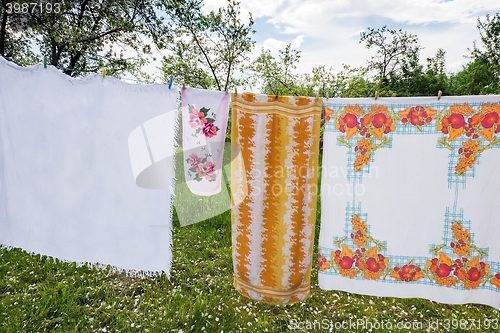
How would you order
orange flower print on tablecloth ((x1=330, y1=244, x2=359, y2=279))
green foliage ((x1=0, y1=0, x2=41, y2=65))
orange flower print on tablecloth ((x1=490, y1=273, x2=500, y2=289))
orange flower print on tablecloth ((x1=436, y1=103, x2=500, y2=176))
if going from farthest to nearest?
green foliage ((x1=0, y1=0, x2=41, y2=65)) < orange flower print on tablecloth ((x1=330, y1=244, x2=359, y2=279)) < orange flower print on tablecloth ((x1=490, y1=273, x2=500, y2=289)) < orange flower print on tablecloth ((x1=436, y1=103, x2=500, y2=176))

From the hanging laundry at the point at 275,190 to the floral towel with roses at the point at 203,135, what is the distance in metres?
0.19

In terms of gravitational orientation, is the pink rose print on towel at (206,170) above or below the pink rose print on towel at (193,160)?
below

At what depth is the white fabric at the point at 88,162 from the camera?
196 centimetres

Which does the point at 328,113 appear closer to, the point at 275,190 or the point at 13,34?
the point at 275,190

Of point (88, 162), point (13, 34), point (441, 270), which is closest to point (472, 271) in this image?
point (441, 270)

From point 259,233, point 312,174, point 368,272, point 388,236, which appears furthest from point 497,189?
point 259,233

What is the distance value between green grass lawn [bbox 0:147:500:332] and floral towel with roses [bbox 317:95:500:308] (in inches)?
16.5

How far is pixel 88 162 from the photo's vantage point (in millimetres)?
2027

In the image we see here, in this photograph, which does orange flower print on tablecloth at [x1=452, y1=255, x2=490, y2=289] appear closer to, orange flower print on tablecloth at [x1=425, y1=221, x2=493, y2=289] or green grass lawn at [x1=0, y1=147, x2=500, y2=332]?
orange flower print on tablecloth at [x1=425, y1=221, x2=493, y2=289]

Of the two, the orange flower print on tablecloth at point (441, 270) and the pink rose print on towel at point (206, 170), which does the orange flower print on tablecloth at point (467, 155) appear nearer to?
the orange flower print on tablecloth at point (441, 270)

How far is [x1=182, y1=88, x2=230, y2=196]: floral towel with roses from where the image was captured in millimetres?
2025

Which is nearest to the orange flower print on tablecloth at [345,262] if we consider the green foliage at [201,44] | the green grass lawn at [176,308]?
the green grass lawn at [176,308]

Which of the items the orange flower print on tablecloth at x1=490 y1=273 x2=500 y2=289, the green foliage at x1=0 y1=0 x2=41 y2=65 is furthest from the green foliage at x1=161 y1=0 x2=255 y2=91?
the orange flower print on tablecloth at x1=490 y1=273 x2=500 y2=289

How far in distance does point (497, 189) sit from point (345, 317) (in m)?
1.49
